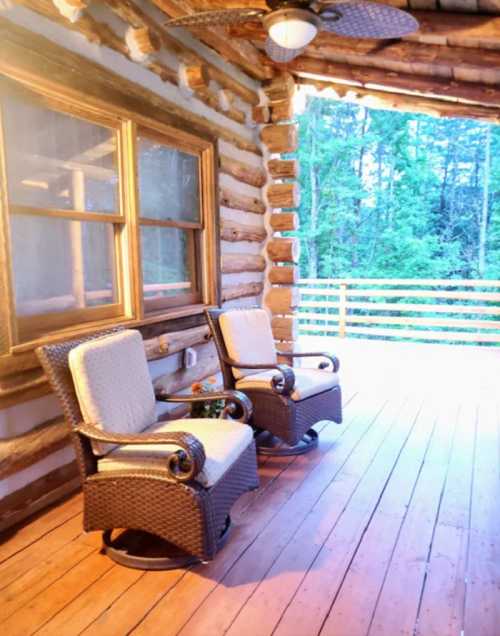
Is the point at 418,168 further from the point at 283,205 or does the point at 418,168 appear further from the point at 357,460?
the point at 357,460

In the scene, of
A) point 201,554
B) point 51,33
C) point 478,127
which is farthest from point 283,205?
point 478,127

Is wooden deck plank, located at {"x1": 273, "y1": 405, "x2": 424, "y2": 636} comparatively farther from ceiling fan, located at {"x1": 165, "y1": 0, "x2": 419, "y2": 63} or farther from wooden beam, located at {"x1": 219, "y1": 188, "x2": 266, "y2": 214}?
wooden beam, located at {"x1": 219, "y1": 188, "x2": 266, "y2": 214}

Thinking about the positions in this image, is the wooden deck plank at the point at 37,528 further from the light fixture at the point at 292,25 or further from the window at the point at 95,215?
the light fixture at the point at 292,25

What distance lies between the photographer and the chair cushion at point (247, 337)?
315 centimetres

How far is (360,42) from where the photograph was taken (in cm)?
355

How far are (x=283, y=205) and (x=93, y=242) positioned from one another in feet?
7.91

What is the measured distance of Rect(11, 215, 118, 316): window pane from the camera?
235 cm

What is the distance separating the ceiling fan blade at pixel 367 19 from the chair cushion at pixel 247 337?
1746mm

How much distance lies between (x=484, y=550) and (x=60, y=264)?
243cm

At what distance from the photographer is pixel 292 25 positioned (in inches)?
80.7

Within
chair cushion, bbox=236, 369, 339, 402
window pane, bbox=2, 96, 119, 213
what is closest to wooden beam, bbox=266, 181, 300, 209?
chair cushion, bbox=236, 369, 339, 402

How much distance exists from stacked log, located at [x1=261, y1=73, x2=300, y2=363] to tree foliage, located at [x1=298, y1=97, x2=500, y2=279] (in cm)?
788

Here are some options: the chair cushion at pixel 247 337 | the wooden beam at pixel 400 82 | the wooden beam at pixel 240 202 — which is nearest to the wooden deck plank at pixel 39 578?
the chair cushion at pixel 247 337

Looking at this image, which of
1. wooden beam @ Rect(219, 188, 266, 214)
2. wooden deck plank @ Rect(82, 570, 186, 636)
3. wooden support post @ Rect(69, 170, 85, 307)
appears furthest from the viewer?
wooden beam @ Rect(219, 188, 266, 214)
